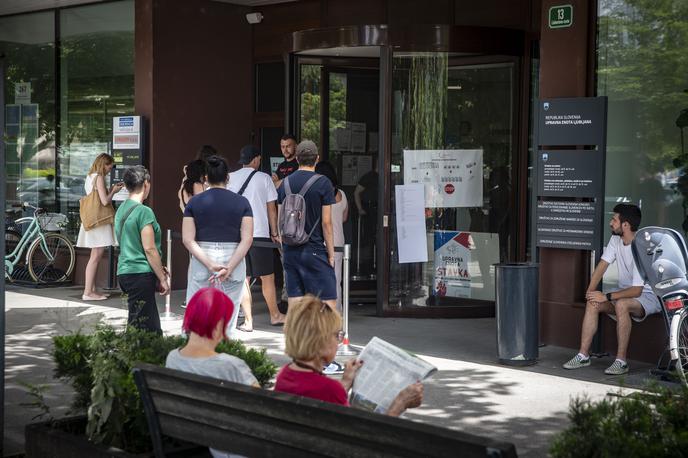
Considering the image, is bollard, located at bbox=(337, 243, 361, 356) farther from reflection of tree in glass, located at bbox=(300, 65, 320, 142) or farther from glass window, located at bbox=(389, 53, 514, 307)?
reflection of tree in glass, located at bbox=(300, 65, 320, 142)

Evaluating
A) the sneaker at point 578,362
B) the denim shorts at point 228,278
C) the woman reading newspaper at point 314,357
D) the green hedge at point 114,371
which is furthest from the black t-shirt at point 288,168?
the woman reading newspaper at point 314,357

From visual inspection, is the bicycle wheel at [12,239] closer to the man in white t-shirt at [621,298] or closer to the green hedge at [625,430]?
the man in white t-shirt at [621,298]

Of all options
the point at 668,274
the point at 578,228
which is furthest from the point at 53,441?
the point at 578,228

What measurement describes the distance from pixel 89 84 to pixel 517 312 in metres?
8.66

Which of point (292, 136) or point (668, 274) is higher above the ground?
point (292, 136)

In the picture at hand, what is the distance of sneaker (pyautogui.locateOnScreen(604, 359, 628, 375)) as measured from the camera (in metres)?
8.53

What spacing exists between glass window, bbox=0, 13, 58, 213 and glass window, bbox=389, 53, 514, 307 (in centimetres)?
652

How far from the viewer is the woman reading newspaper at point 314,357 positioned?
4.12 metres

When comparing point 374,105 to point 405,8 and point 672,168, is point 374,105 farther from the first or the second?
point 672,168

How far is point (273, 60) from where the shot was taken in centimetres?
1441

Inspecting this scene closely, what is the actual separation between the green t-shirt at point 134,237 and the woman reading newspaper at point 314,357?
3.47 metres

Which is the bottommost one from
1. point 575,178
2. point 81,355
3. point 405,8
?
point 81,355

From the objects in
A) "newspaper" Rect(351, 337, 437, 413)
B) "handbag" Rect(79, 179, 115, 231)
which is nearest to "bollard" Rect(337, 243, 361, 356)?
"newspaper" Rect(351, 337, 437, 413)

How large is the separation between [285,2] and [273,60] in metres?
0.85
